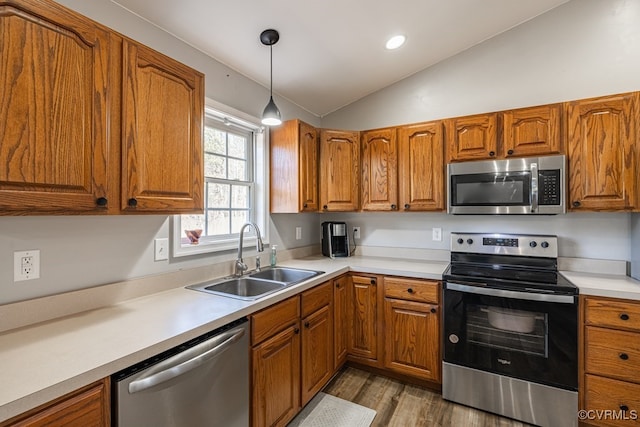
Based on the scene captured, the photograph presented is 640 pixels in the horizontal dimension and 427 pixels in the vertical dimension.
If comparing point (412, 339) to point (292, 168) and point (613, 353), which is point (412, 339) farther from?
point (292, 168)

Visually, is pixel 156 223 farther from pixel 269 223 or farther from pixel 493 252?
pixel 493 252

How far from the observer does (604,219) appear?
2.21 metres

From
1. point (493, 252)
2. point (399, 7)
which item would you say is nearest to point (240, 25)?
point (399, 7)

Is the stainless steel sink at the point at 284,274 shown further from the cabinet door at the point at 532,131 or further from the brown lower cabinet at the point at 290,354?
the cabinet door at the point at 532,131

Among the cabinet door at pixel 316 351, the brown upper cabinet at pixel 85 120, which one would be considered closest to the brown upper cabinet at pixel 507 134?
the cabinet door at pixel 316 351

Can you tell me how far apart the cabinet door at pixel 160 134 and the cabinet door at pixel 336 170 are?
136cm

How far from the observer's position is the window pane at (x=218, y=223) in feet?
7.13

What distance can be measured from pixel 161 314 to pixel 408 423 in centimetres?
169

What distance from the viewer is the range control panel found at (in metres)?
2.27

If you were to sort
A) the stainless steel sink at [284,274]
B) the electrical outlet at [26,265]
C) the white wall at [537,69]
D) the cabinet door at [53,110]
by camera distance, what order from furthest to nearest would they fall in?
the stainless steel sink at [284,274] < the white wall at [537,69] < the electrical outlet at [26,265] < the cabinet door at [53,110]

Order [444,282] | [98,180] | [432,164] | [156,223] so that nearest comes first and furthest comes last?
[98,180] < [156,223] < [444,282] < [432,164]

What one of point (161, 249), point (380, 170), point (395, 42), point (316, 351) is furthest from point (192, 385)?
point (395, 42)

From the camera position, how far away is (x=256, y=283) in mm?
2105

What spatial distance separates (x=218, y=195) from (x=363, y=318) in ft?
4.98
